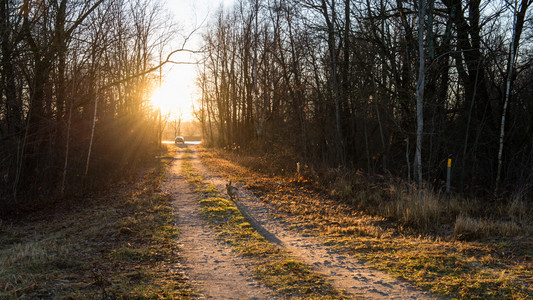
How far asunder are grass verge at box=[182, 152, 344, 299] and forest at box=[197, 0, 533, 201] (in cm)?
488

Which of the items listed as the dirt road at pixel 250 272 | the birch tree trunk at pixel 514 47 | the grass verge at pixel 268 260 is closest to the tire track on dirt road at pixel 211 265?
the dirt road at pixel 250 272

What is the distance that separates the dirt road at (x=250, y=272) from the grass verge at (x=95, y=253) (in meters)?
0.36

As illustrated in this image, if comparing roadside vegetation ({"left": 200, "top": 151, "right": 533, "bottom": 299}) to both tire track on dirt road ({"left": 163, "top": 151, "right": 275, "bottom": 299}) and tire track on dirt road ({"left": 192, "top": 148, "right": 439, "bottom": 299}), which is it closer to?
tire track on dirt road ({"left": 192, "top": 148, "right": 439, "bottom": 299})

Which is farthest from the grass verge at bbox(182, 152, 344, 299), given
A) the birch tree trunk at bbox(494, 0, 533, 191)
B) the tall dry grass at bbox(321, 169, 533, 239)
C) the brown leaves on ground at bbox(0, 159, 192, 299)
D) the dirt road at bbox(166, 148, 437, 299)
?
the birch tree trunk at bbox(494, 0, 533, 191)

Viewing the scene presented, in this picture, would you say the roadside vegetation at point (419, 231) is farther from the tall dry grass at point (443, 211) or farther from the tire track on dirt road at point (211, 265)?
the tire track on dirt road at point (211, 265)

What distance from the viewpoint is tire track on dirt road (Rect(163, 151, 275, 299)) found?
457 centimetres

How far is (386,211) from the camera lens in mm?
9180

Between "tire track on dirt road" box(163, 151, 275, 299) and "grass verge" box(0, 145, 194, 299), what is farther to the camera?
"tire track on dirt road" box(163, 151, 275, 299)

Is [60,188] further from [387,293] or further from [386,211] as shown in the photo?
[387,293]

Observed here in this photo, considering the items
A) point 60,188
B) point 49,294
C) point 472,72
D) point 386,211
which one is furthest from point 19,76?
point 472,72

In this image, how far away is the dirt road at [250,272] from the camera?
4.52m

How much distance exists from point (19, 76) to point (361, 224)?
493 inches

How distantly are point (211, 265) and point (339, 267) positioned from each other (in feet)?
6.95

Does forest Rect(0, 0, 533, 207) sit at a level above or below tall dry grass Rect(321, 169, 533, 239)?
above
